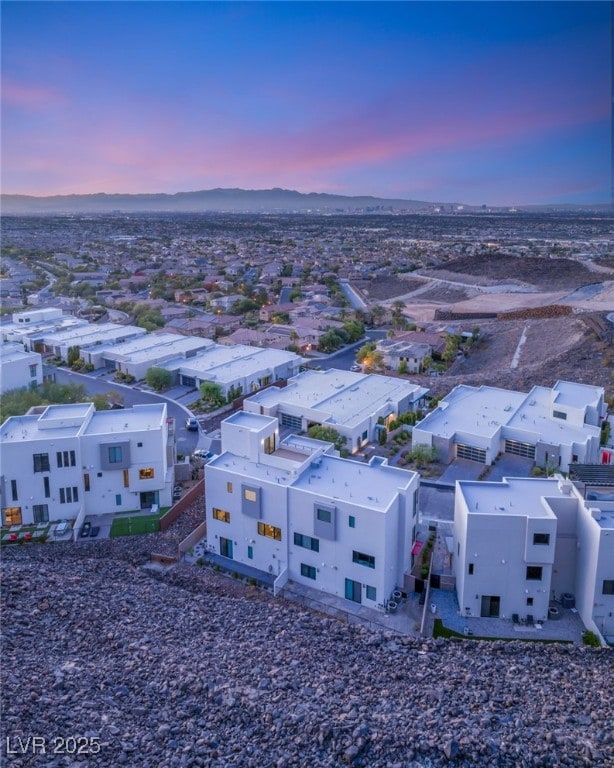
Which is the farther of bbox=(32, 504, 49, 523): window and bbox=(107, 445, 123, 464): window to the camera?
bbox=(107, 445, 123, 464): window

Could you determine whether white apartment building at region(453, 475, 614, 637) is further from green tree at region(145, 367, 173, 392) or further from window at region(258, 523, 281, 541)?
green tree at region(145, 367, 173, 392)

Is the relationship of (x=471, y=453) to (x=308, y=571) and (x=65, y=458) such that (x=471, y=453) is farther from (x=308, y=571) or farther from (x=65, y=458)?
(x=65, y=458)

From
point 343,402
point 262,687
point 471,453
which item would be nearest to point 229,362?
point 343,402

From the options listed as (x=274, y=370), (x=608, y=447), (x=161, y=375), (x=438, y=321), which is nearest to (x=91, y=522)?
(x=161, y=375)

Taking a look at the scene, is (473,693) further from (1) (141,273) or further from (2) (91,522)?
(1) (141,273)

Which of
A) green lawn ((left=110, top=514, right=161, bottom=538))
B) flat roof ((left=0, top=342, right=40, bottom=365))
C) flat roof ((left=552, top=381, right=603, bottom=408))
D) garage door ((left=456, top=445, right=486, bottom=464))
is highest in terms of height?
flat roof ((left=0, top=342, right=40, bottom=365))

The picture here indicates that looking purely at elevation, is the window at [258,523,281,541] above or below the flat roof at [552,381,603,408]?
below

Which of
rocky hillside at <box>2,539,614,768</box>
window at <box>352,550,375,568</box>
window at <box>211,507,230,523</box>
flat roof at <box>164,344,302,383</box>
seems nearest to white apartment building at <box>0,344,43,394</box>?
flat roof at <box>164,344,302,383</box>
